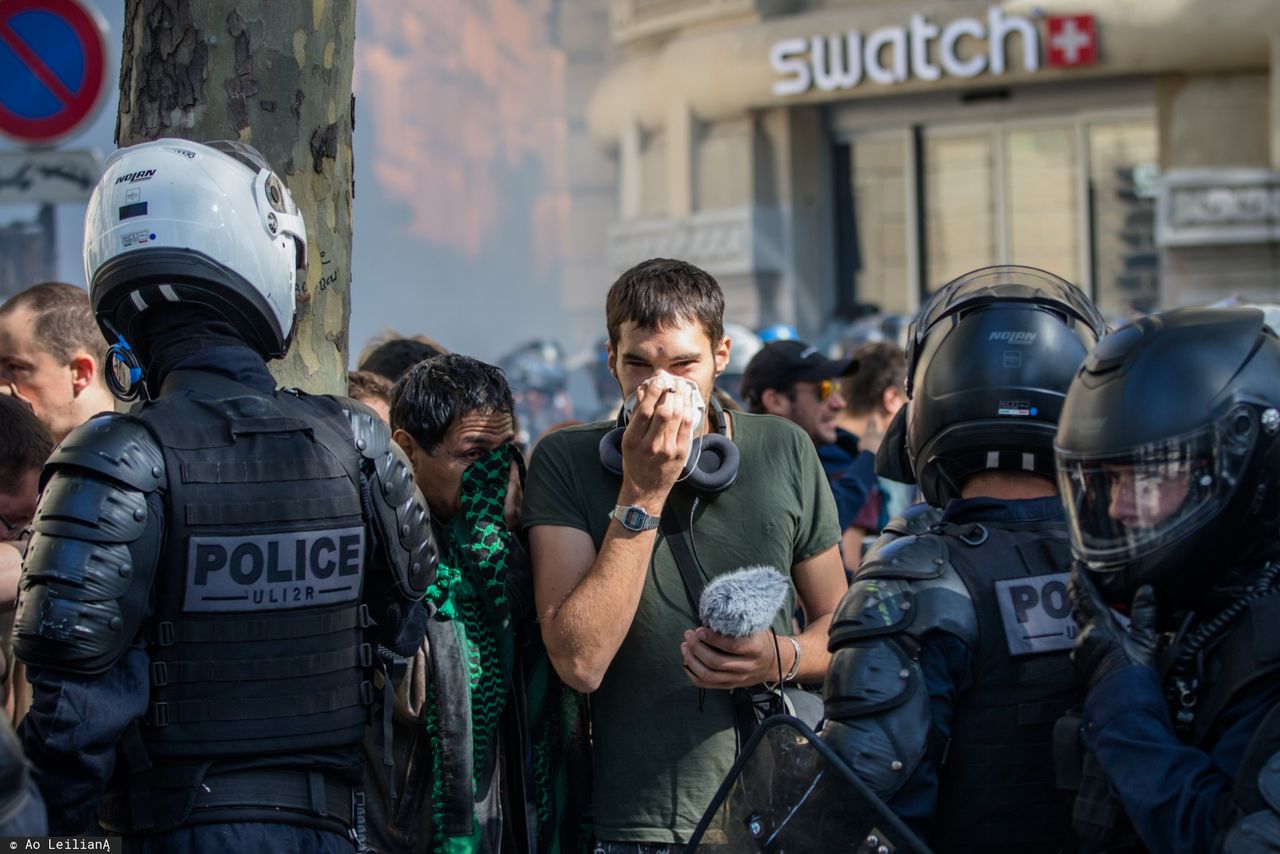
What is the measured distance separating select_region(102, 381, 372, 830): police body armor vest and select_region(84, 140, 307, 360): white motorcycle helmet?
202mm

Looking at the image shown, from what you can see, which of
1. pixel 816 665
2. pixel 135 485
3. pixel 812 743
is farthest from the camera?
pixel 816 665

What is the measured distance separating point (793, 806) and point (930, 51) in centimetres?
1160

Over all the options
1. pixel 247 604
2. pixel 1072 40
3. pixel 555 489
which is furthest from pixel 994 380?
pixel 1072 40

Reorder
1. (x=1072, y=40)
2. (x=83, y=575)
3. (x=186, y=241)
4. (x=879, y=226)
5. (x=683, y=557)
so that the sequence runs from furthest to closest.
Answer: (x=879, y=226) < (x=1072, y=40) < (x=683, y=557) < (x=186, y=241) < (x=83, y=575)

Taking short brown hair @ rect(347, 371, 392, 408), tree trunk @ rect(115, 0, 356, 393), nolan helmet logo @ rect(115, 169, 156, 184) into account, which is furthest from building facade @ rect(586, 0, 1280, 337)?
nolan helmet logo @ rect(115, 169, 156, 184)

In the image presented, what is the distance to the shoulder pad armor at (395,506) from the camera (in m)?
2.29

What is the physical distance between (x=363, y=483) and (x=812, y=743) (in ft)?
2.76

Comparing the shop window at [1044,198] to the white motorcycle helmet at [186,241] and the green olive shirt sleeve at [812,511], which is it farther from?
the white motorcycle helmet at [186,241]

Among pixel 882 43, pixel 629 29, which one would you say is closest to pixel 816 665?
pixel 882 43

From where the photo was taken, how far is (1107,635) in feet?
6.18

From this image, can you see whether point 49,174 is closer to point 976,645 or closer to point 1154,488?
point 976,645

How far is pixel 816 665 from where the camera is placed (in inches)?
104

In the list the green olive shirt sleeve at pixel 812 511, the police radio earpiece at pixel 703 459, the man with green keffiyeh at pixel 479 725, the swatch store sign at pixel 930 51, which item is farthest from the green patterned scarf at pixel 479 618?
the swatch store sign at pixel 930 51

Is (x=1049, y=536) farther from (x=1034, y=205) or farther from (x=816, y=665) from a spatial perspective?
(x=1034, y=205)
